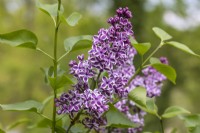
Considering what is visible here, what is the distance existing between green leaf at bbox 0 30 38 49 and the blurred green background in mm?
6771

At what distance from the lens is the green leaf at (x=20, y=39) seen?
0.95 meters

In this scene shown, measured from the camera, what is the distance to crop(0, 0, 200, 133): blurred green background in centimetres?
871

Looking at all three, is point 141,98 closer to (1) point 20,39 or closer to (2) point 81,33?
(1) point 20,39

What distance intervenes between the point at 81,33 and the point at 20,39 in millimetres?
8845

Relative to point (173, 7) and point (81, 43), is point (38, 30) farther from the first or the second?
point (81, 43)

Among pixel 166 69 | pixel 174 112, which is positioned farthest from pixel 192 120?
pixel 166 69

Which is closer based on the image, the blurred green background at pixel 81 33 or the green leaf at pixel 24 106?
the green leaf at pixel 24 106

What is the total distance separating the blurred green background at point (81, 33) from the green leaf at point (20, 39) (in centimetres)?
677

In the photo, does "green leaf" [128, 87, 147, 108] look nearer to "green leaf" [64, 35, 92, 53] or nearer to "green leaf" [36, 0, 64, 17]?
"green leaf" [64, 35, 92, 53]

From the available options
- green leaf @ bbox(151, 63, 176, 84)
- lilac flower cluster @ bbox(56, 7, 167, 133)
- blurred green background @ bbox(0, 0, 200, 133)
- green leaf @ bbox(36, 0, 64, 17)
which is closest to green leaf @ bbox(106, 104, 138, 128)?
lilac flower cluster @ bbox(56, 7, 167, 133)

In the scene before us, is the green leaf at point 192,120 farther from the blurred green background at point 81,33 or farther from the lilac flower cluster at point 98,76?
the blurred green background at point 81,33

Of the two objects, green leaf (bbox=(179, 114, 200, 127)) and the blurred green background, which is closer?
green leaf (bbox=(179, 114, 200, 127))

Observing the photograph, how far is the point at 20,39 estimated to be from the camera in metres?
0.97

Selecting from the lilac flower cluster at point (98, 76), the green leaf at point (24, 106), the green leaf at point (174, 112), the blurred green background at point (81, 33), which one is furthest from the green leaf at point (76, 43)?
the blurred green background at point (81, 33)
